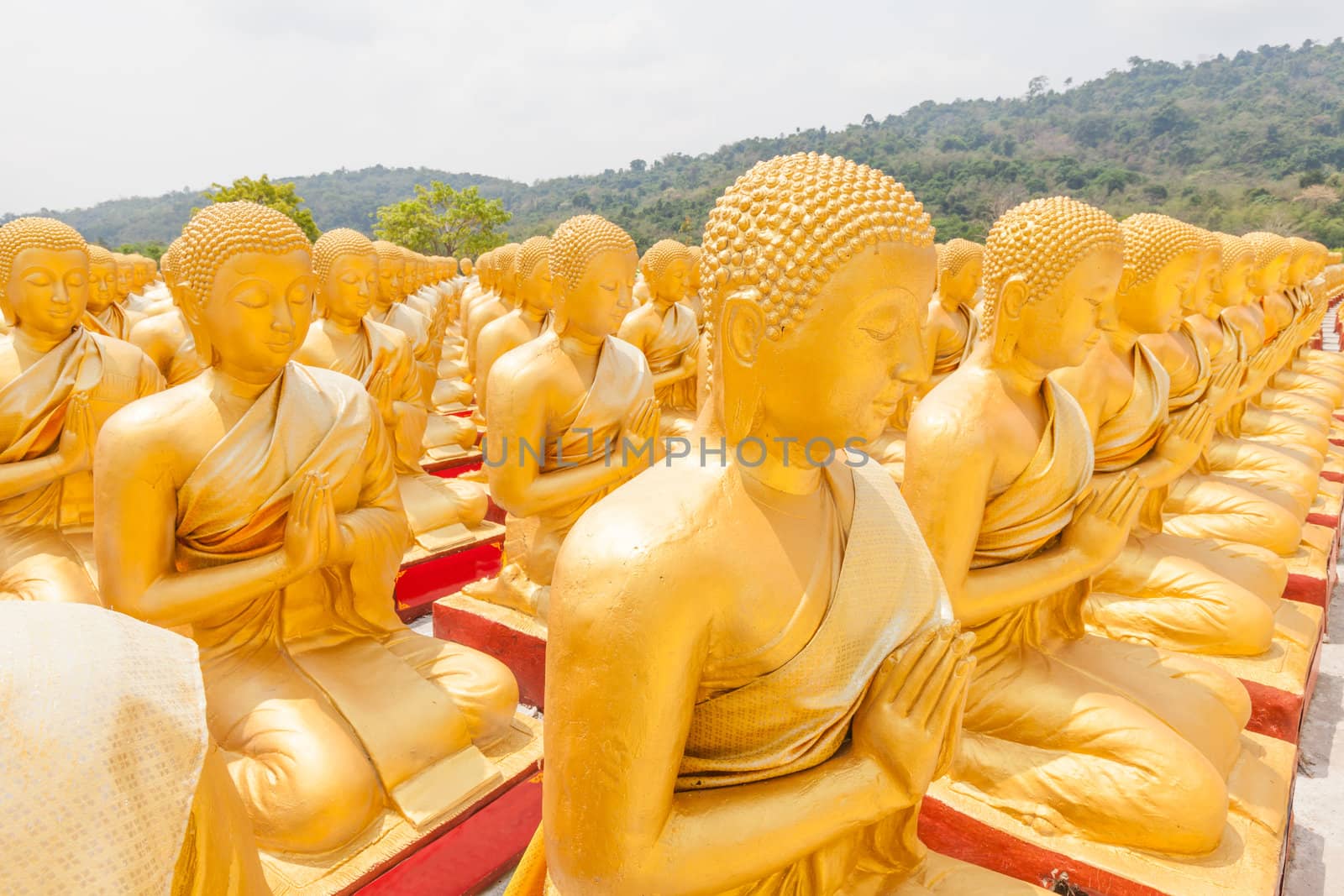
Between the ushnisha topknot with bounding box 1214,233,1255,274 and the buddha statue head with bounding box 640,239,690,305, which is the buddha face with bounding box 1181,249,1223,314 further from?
the buddha statue head with bounding box 640,239,690,305

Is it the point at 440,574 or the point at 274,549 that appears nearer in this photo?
the point at 274,549

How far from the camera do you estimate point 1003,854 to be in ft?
9.27

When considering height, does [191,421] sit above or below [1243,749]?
above

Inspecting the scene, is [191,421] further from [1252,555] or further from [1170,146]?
[1170,146]

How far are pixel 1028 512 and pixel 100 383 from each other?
4477mm

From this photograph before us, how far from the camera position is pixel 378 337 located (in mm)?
6027

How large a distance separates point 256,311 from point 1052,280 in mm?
2654

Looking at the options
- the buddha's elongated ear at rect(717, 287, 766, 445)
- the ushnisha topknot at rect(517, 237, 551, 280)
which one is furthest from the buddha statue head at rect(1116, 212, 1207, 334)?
the ushnisha topknot at rect(517, 237, 551, 280)

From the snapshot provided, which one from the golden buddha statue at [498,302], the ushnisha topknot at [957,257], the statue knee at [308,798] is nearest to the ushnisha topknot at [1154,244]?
the statue knee at [308,798]

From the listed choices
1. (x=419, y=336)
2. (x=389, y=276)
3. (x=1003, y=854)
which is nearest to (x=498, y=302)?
(x=389, y=276)

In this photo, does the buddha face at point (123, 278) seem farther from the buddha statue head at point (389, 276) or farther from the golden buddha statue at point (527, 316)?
the golden buddha statue at point (527, 316)

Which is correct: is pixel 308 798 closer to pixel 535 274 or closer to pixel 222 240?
pixel 222 240

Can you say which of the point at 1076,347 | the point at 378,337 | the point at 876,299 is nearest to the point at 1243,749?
the point at 1076,347

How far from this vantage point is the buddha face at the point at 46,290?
4.07 metres
